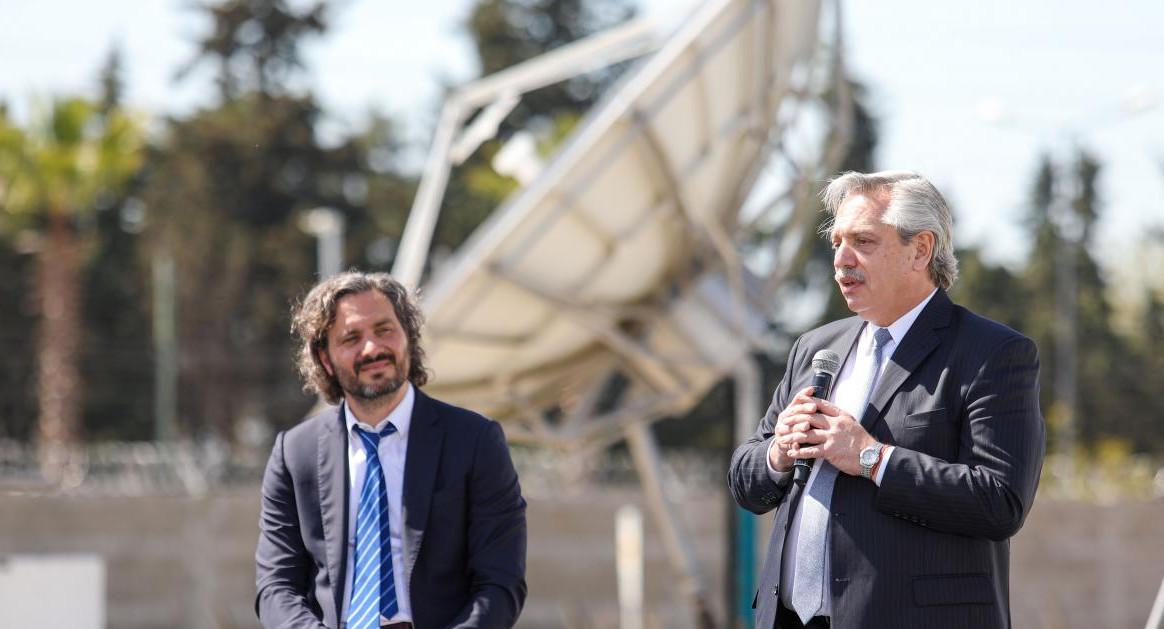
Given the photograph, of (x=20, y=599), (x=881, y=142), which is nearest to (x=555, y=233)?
(x=20, y=599)

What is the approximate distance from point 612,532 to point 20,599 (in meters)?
13.6

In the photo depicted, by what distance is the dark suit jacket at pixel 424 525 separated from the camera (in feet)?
13.9

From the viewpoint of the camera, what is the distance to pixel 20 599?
6004mm

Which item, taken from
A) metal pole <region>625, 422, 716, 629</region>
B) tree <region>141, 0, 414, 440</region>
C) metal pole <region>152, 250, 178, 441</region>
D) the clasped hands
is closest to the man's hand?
the clasped hands

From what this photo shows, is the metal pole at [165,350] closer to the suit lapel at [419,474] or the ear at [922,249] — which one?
the suit lapel at [419,474]

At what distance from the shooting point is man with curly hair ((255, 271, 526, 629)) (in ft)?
13.9

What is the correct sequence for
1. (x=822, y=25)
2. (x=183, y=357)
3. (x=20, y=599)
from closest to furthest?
(x=20, y=599) → (x=822, y=25) → (x=183, y=357)

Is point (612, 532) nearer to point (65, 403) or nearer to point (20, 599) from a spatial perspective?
point (20, 599)

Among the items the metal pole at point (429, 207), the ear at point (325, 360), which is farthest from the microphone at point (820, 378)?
the metal pole at point (429, 207)

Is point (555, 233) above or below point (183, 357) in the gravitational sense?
below

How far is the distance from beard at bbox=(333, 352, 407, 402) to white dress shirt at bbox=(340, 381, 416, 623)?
74 mm

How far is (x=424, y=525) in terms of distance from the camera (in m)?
4.25

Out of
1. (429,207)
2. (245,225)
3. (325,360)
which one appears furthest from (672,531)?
(245,225)

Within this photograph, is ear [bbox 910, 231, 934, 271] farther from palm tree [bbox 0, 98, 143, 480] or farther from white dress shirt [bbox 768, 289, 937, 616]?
palm tree [bbox 0, 98, 143, 480]
